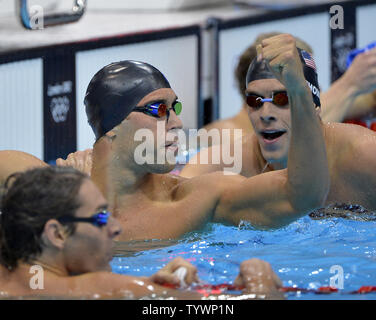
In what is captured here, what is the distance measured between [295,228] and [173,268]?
3.37 ft

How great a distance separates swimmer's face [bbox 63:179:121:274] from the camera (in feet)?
7.98

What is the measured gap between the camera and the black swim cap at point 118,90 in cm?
A: 311

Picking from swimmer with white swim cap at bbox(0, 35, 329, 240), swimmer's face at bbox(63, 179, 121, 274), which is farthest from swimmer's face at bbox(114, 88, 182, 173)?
swimmer's face at bbox(63, 179, 121, 274)

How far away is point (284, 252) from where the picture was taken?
3.08 m

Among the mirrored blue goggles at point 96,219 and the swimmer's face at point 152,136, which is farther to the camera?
the swimmer's face at point 152,136

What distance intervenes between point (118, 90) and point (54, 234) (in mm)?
837

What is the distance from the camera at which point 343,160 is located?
3475 mm

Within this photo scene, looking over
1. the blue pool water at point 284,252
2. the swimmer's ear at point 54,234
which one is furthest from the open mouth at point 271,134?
the swimmer's ear at point 54,234

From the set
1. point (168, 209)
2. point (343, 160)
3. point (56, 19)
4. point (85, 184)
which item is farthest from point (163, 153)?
point (56, 19)

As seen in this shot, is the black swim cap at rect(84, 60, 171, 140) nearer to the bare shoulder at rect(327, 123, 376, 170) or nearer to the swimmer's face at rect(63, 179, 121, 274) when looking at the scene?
the swimmer's face at rect(63, 179, 121, 274)

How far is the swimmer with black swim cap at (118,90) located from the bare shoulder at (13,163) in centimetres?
33

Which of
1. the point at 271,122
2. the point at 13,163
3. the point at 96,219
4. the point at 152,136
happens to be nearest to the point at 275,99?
the point at 271,122

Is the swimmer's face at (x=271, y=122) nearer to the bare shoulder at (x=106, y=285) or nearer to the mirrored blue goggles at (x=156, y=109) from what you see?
the mirrored blue goggles at (x=156, y=109)
